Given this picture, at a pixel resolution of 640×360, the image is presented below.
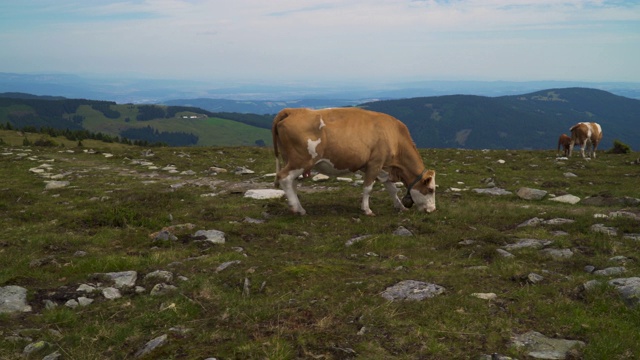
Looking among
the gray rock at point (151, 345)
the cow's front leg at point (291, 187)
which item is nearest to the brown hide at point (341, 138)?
the cow's front leg at point (291, 187)

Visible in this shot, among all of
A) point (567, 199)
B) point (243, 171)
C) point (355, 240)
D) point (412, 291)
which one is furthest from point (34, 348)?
point (243, 171)

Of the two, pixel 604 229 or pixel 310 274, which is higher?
pixel 310 274

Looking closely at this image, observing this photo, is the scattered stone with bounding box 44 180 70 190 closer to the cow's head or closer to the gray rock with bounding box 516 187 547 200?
the cow's head

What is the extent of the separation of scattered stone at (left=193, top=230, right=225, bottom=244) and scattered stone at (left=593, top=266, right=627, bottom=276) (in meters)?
7.54

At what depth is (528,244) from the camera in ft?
32.0

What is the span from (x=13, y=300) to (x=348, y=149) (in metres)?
8.57

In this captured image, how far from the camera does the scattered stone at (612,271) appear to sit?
7.46m

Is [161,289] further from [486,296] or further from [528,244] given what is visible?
[528,244]

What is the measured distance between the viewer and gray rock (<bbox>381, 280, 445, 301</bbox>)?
671 centimetres

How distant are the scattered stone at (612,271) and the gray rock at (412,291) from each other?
9.53ft

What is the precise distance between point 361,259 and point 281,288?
7.95ft

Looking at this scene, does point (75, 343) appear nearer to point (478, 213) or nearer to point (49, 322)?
point (49, 322)

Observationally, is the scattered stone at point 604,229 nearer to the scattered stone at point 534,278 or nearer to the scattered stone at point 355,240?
the scattered stone at point 534,278

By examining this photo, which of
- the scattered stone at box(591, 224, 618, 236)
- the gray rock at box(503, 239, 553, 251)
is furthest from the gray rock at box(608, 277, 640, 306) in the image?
the scattered stone at box(591, 224, 618, 236)
